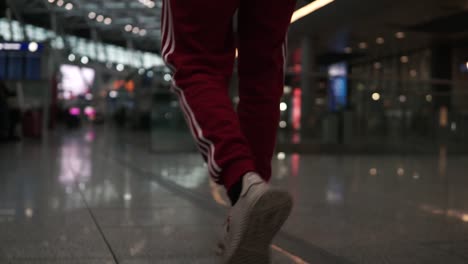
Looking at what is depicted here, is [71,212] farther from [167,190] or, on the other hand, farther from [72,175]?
[72,175]

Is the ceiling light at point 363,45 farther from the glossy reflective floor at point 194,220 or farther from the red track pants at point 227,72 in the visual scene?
the red track pants at point 227,72

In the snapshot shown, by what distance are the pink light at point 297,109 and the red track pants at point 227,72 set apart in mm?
9442

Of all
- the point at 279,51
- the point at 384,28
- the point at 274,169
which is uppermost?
the point at 384,28

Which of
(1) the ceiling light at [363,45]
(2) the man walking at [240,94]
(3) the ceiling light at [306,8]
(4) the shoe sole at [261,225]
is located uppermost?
(1) the ceiling light at [363,45]

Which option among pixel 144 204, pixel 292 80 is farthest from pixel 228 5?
pixel 292 80

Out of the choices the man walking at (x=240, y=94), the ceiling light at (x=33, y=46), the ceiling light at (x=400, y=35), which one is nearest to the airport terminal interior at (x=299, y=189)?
the man walking at (x=240, y=94)

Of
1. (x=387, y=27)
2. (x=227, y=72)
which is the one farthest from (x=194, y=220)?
(x=387, y=27)

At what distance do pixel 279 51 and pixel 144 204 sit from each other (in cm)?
186

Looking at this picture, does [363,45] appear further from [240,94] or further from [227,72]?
[227,72]

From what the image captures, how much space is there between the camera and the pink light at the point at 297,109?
37.3 feet

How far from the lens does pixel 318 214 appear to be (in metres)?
3.27

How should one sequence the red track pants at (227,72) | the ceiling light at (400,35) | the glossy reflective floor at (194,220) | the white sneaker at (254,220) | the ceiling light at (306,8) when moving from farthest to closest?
the ceiling light at (400,35)
the ceiling light at (306,8)
the glossy reflective floor at (194,220)
the red track pants at (227,72)
the white sneaker at (254,220)

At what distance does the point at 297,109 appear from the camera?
1170cm

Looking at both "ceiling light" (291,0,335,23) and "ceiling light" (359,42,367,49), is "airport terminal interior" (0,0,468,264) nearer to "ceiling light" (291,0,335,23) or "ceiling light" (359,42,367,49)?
"ceiling light" (291,0,335,23)
